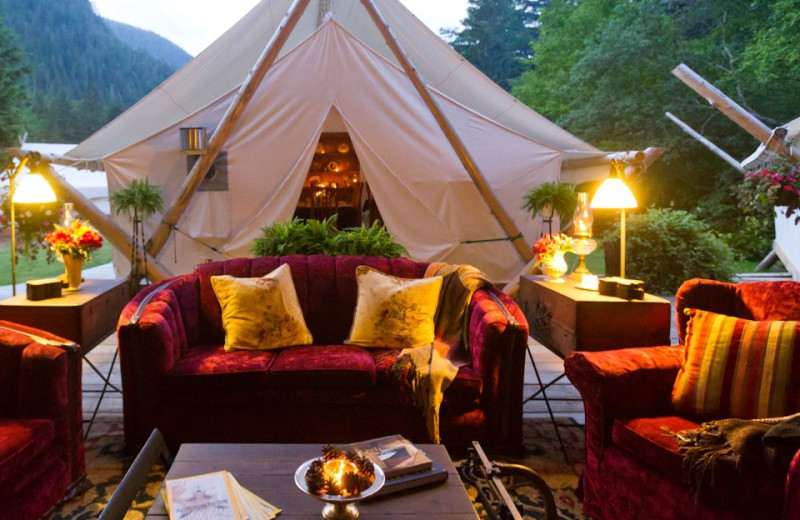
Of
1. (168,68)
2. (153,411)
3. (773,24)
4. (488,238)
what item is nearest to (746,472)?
(153,411)

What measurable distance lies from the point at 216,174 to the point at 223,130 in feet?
1.91

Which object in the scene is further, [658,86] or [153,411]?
[658,86]

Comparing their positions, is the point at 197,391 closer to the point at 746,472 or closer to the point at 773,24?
the point at 746,472

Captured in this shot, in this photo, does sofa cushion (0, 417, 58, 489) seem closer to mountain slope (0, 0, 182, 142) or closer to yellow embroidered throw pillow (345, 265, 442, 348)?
yellow embroidered throw pillow (345, 265, 442, 348)

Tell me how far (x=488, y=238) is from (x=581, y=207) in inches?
98.9

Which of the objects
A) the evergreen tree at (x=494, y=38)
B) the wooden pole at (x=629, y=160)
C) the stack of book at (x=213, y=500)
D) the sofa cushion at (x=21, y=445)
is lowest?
the sofa cushion at (x=21, y=445)

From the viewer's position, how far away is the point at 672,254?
7.18 m

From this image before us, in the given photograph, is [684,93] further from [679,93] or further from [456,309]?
[456,309]

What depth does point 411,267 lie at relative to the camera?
3.40 meters

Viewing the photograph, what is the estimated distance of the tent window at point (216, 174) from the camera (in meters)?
5.68

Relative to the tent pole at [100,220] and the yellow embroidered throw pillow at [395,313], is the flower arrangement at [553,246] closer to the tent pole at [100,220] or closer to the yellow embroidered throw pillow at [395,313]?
the yellow embroidered throw pillow at [395,313]

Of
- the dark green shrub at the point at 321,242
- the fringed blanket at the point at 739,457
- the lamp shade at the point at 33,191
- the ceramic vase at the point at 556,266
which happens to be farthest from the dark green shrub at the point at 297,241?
the fringed blanket at the point at 739,457

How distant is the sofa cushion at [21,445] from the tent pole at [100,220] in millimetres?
3443

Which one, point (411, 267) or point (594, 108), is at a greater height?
point (594, 108)
